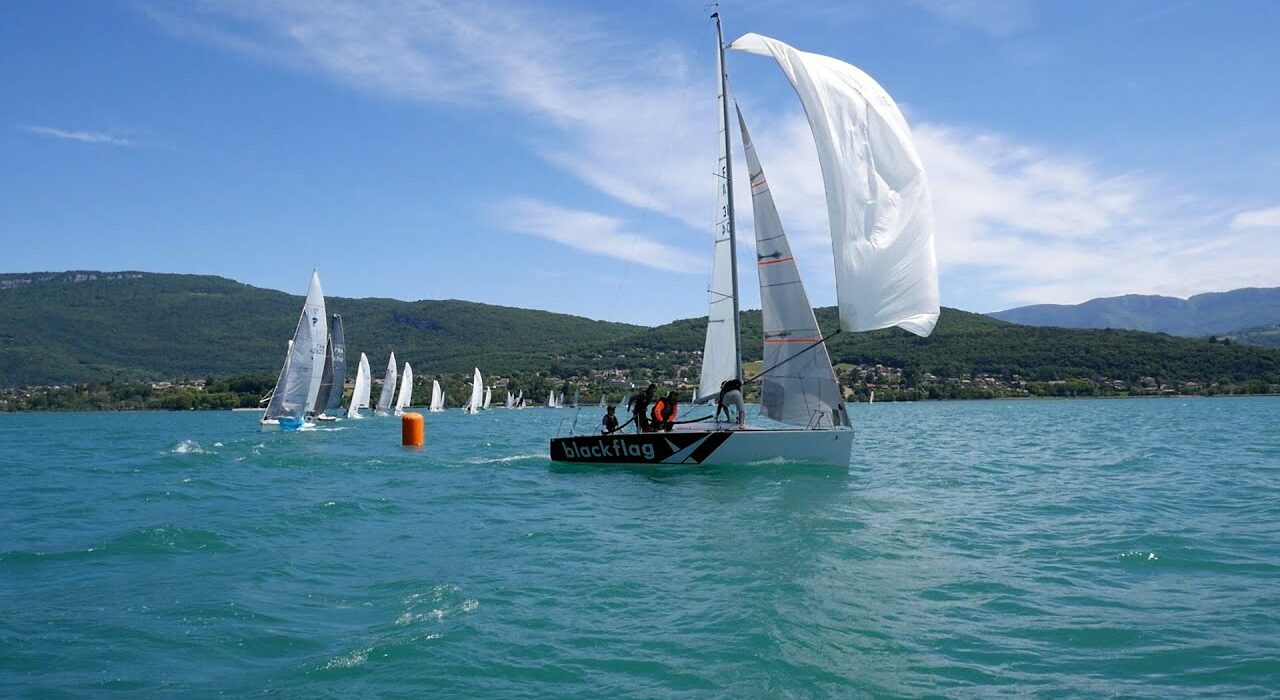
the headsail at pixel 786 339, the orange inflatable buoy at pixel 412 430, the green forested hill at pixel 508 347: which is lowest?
the orange inflatable buoy at pixel 412 430

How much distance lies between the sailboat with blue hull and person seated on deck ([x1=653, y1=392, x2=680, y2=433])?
599mm

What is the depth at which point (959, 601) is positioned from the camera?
30.2 feet

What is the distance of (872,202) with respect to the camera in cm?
1789

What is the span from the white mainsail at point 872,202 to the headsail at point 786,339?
2.83 meters

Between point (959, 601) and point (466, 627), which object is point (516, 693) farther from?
point (959, 601)

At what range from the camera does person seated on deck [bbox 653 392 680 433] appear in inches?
886

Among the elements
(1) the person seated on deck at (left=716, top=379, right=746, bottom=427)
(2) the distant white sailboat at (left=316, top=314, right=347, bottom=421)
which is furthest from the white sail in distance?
(1) the person seated on deck at (left=716, top=379, right=746, bottom=427)

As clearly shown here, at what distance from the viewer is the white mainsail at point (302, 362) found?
143ft

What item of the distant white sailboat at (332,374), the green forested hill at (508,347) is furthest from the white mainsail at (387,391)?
the green forested hill at (508,347)

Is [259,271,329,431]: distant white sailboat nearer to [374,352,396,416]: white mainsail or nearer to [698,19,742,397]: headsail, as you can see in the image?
[698,19,742,397]: headsail

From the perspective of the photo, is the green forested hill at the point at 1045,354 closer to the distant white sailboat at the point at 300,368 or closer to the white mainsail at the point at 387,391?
the white mainsail at the point at 387,391

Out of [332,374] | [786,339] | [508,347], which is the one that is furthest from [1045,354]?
[786,339]

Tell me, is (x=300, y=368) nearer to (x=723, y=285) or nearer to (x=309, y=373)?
(x=309, y=373)

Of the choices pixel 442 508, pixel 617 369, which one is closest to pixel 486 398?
pixel 617 369
